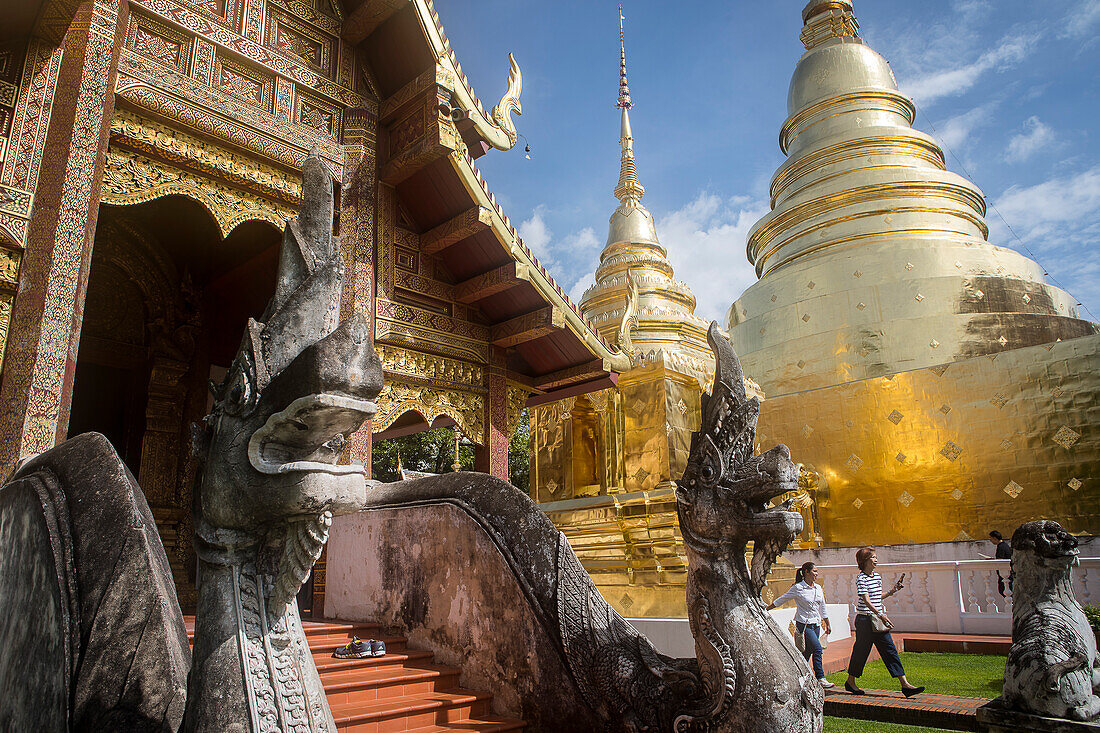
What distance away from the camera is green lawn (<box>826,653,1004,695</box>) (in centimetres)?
675

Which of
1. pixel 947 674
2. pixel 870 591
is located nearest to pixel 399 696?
pixel 870 591

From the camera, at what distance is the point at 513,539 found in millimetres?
4043

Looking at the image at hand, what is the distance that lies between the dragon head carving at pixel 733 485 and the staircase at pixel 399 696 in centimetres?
145

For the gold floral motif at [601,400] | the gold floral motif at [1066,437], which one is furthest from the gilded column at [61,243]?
the gold floral motif at [1066,437]

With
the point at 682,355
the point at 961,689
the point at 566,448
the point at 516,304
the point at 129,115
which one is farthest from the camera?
the point at 566,448

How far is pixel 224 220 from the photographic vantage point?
232 inches

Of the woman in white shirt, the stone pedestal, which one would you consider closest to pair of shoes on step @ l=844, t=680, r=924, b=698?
the woman in white shirt

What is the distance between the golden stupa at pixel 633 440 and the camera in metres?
9.43

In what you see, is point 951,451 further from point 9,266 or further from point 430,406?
point 9,266

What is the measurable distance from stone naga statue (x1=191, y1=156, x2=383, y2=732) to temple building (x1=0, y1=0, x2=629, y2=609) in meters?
3.03

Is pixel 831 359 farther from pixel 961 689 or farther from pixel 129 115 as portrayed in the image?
pixel 129 115

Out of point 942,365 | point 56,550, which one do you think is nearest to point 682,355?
point 942,365

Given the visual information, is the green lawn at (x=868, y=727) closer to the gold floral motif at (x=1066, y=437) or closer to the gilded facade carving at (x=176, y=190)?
the gilded facade carving at (x=176, y=190)

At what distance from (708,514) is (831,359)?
14308 millimetres
